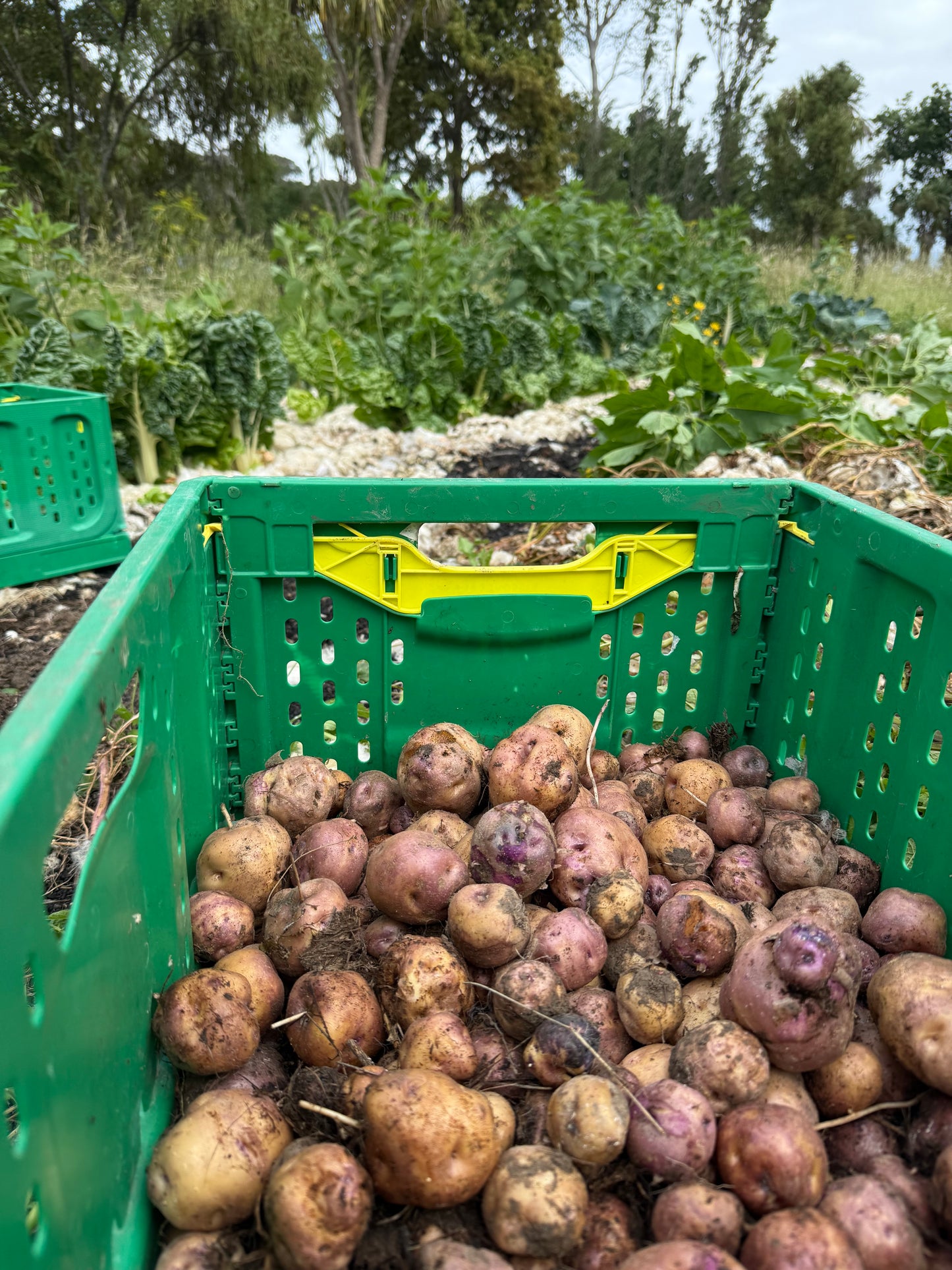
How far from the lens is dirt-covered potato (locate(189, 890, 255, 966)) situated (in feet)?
6.53

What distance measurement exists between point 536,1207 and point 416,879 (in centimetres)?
73

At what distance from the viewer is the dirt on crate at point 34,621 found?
13.4 feet

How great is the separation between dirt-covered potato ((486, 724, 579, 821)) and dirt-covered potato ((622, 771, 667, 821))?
12.8 inches

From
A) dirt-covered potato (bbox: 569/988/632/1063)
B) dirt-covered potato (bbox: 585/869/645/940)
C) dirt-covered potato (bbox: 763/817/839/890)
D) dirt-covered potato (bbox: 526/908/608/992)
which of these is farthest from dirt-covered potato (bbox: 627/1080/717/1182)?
dirt-covered potato (bbox: 763/817/839/890)

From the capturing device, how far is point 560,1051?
1677 mm

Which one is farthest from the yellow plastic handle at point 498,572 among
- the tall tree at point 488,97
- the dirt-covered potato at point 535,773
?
the tall tree at point 488,97

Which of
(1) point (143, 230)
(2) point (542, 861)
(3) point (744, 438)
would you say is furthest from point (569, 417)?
(1) point (143, 230)

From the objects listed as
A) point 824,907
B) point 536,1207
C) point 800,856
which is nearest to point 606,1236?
point 536,1207

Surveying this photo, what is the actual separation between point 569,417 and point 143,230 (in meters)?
13.0

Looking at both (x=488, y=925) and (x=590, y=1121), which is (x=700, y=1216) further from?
(x=488, y=925)

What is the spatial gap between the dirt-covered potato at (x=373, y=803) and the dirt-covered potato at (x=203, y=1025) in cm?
78

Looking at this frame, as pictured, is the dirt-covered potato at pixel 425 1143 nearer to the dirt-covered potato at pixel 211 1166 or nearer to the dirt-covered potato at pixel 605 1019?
the dirt-covered potato at pixel 211 1166

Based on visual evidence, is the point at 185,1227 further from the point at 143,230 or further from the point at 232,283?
the point at 143,230

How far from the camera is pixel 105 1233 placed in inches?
49.9
